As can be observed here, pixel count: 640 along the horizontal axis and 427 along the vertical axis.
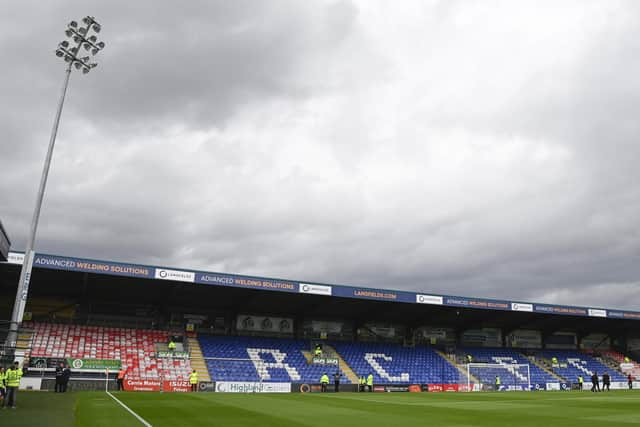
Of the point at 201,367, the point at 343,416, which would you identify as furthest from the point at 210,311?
the point at 343,416

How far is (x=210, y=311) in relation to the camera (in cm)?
4931

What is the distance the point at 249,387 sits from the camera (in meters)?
39.4

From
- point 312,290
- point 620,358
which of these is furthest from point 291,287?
point 620,358

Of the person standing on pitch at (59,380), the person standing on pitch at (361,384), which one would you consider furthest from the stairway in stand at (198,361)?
the person standing on pitch at (361,384)

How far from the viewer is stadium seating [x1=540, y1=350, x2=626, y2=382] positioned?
56.3 m

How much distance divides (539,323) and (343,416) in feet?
167

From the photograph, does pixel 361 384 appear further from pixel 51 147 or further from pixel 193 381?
pixel 51 147

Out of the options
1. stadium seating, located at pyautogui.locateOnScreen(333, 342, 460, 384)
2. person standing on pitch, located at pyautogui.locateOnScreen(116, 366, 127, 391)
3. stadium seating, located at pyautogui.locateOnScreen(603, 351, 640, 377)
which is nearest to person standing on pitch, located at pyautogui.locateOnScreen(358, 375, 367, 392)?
stadium seating, located at pyautogui.locateOnScreen(333, 342, 460, 384)

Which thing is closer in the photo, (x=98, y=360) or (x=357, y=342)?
(x=98, y=360)

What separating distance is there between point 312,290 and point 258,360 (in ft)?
26.7

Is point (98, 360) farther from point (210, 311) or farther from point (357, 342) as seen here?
point (357, 342)

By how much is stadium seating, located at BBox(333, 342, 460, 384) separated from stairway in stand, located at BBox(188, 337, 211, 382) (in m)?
14.2

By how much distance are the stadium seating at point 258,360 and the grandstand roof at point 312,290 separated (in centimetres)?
491

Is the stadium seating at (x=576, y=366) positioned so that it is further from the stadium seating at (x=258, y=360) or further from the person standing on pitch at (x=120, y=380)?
the person standing on pitch at (x=120, y=380)
